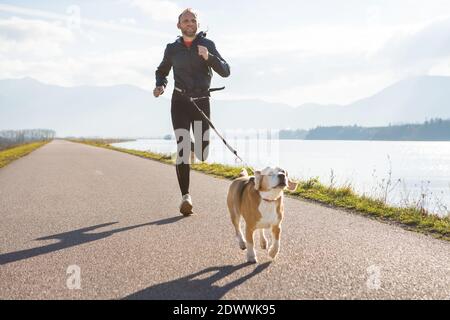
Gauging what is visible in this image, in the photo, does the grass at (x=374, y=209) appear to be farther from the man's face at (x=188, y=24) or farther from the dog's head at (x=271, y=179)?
the man's face at (x=188, y=24)

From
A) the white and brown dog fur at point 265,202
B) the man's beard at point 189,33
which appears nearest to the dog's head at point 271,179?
the white and brown dog fur at point 265,202

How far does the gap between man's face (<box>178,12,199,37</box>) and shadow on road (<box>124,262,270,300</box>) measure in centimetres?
364

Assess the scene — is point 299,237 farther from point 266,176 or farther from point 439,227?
point 439,227

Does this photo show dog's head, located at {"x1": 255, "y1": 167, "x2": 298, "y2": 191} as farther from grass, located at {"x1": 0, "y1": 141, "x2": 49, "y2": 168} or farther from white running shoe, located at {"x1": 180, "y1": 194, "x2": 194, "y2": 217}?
grass, located at {"x1": 0, "y1": 141, "x2": 49, "y2": 168}

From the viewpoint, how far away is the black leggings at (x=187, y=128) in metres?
6.76

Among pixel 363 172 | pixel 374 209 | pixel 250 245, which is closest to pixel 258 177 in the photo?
pixel 250 245

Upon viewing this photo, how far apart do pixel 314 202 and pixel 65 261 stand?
17.8ft

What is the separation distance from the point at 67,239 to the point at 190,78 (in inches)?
107

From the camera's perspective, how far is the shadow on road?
3.45 metres

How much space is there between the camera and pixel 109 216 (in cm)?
731

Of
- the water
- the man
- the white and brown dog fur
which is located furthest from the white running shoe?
the white and brown dog fur

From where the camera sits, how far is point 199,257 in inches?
182

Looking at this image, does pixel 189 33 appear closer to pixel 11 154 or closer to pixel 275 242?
pixel 275 242

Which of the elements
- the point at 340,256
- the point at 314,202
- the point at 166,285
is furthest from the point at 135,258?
the point at 314,202
